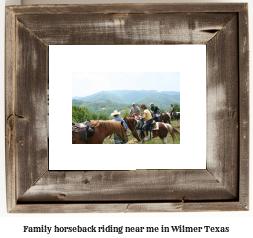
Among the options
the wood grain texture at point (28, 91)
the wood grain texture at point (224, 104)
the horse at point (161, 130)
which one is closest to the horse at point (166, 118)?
the horse at point (161, 130)

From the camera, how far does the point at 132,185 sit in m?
0.55

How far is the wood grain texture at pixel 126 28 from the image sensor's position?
1.77 feet

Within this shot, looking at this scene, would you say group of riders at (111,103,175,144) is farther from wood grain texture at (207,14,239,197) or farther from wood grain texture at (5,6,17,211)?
wood grain texture at (5,6,17,211)

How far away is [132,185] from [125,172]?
1.7 inches

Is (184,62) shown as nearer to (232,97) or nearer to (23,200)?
(232,97)

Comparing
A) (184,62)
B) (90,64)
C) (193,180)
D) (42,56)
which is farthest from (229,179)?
(42,56)

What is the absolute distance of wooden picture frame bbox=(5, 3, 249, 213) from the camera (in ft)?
1.78

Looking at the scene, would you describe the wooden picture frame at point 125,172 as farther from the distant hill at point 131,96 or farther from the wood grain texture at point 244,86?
the distant hill at point 131,96

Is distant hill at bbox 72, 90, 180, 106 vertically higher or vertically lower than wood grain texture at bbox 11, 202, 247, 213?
higher

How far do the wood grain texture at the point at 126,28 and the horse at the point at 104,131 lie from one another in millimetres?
229

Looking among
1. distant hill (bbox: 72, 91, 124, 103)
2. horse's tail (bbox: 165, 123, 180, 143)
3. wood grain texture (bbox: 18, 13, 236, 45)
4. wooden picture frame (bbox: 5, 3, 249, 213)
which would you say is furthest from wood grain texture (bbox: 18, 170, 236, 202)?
wood grain texture (bbox: 18, 13, 236, 45)

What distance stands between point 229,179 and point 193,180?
10 cm

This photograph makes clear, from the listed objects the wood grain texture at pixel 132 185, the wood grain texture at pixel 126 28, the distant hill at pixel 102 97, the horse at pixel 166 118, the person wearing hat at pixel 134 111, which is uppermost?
the wood grain texture at pixel 126 28

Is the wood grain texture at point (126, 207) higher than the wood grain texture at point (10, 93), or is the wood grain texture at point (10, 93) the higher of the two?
the wood grain texture at point (10, 93)
